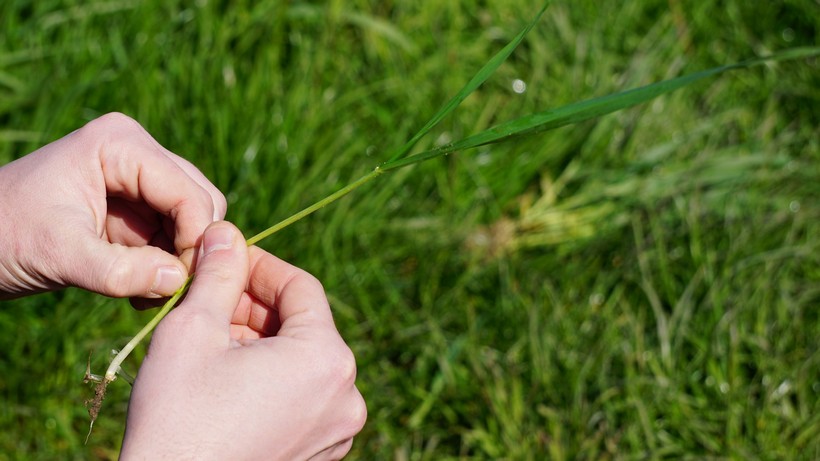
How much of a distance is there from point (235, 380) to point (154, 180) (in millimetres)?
275

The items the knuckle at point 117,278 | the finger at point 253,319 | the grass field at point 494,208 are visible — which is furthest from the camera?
the grass field at point 494,208

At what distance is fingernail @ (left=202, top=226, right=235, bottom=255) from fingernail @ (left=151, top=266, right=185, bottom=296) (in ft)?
0.12

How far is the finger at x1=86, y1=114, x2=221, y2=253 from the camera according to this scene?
1.02m

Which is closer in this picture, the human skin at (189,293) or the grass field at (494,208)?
the human skin at (189,293)

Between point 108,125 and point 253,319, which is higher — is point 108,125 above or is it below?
above

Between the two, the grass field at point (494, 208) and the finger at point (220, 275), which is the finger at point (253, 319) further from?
the grass field at point (494, 208)

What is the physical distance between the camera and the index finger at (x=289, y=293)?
97cm

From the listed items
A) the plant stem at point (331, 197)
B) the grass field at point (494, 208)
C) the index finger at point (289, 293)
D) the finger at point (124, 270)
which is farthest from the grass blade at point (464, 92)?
the grass field at point (494, 208)

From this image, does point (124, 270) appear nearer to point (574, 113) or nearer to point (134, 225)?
point (134, 225)

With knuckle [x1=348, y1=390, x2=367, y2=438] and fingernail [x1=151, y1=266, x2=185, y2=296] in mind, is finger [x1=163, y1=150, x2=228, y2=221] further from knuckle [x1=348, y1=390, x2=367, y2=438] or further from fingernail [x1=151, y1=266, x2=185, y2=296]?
knuckle [x1=348, y1=390, x2=367, y2=438]

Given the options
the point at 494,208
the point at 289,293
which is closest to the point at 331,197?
the point at 289,293

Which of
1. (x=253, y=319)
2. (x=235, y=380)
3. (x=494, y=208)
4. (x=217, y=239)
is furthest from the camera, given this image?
(x=494, y=208)

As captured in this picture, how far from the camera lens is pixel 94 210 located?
103 centimetres

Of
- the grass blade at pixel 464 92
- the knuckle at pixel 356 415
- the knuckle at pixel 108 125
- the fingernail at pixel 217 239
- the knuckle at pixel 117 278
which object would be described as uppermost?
the grass blade at pixel 464 92
